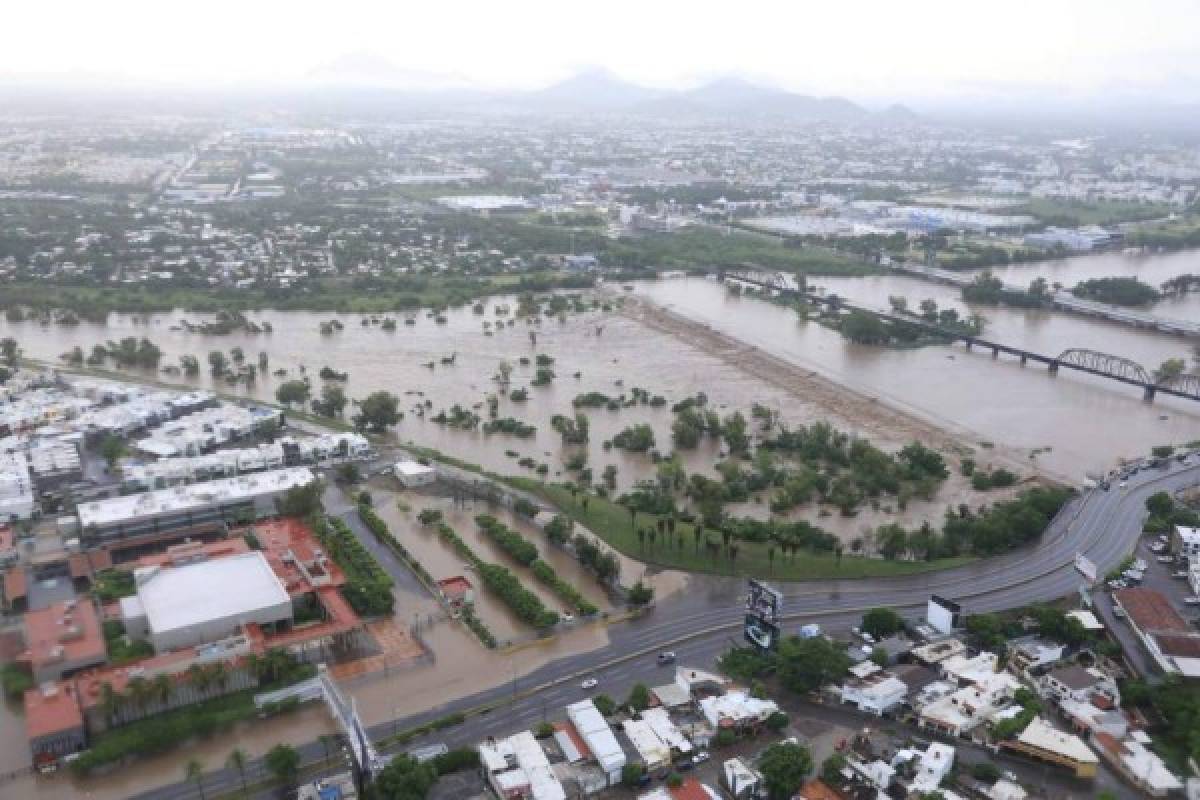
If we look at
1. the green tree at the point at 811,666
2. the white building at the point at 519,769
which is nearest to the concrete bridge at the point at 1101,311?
the green tree at the point at 811,666

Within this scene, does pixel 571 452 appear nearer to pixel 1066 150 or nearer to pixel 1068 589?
pixel 1068 589

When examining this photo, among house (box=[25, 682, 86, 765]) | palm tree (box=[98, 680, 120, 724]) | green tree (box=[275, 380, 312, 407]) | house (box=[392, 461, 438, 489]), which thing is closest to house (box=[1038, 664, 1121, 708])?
house (box=[392, 461, 438, 489])

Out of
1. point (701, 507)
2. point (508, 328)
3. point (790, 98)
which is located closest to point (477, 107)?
point (790, 98)

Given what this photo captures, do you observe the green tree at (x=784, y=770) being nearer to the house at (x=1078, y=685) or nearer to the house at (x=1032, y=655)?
the house at (x=1078, y=685)

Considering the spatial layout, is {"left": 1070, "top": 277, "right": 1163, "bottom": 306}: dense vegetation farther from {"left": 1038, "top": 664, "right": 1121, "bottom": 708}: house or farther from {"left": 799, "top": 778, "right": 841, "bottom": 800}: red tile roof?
{"left": 799, "top": 778, "right": 841, "bottom": 800}: red tile roof

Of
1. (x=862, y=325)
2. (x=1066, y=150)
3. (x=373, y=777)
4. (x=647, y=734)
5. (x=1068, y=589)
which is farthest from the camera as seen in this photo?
(x=1066, y=150)
